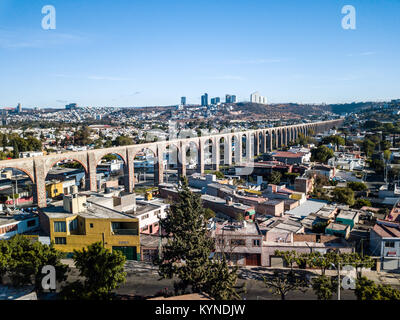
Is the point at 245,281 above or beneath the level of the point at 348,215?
beneath

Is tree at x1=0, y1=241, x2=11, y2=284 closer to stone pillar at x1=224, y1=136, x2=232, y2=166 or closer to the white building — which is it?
stone pillar at x1=224, y1=136, x2=232, y2=166

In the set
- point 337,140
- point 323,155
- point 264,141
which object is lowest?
point 323,155

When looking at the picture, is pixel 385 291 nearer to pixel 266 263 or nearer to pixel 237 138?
pixel 266 263

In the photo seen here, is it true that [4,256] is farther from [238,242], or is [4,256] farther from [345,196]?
[345,196]

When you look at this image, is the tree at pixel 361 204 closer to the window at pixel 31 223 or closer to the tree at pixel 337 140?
the window at pixel 31 223

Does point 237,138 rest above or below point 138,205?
above

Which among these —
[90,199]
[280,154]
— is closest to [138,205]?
[90,199]

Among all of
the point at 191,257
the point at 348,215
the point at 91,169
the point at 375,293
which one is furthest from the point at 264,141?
the point at 375,293

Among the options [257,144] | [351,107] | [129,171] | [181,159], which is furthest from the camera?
[351,107]
